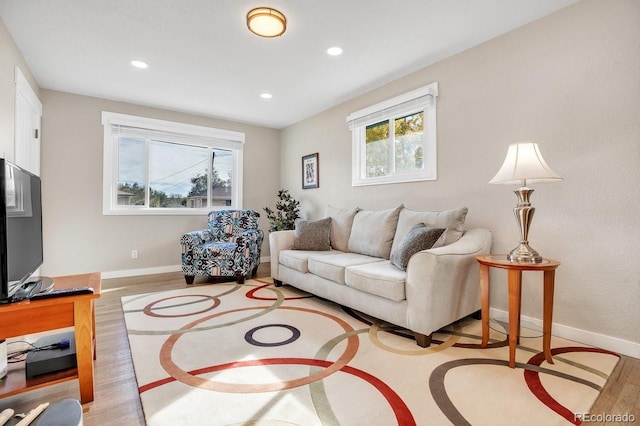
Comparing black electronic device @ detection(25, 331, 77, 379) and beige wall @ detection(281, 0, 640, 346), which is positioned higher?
beige wall @ detection(281, 0, 640, 346)

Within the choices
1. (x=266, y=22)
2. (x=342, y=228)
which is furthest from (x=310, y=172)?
(x=266, y=22)

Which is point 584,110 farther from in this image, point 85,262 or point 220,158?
point 85,262

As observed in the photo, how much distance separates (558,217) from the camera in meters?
2.28

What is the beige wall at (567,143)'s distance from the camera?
2.00 m

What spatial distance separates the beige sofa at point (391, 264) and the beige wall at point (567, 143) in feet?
1.37

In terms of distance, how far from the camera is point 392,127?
363 cm

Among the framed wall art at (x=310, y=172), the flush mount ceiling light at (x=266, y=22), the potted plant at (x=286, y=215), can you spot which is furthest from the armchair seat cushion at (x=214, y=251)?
the flush mount ceiling light at (x=266, y=22)

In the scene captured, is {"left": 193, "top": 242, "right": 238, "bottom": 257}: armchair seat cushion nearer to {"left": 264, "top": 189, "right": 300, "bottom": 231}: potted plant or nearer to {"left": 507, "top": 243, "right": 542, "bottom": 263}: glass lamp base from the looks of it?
{"left": 264, "top": 189, "right": 300, "bottom": 231}: potted plant

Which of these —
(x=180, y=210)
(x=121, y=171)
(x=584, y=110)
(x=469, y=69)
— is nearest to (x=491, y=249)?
(x=584, y=110)

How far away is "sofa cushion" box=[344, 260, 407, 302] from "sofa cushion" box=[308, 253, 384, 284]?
0.31ft

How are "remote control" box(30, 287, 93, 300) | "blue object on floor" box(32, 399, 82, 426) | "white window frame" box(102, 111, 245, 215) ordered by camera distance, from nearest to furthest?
"blue object on floor" box(32, 399, 82, 426) < "remote control" box(30, 287, 93, 300) < "white window frame" box(102, 111, 245, 215)

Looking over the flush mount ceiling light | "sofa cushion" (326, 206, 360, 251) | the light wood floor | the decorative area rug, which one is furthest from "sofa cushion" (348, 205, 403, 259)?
the flush mount ceiling light

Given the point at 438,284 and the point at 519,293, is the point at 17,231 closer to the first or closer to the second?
the point at 438,284

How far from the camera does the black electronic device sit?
57.0 inches
